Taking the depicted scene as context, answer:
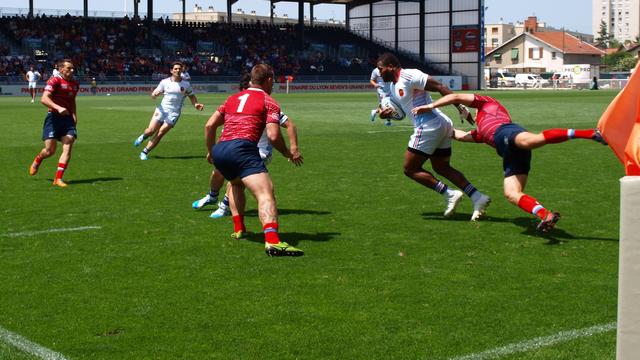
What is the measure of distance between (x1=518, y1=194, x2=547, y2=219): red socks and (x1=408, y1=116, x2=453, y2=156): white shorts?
166 centimetres

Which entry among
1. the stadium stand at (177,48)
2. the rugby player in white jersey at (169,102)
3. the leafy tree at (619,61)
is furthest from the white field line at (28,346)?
the leafy tree at (619,61)

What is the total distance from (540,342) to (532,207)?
3287 millimetres

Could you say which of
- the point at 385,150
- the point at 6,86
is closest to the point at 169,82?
the point at 385,150

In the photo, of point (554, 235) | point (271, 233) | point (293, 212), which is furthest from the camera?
point (293, 212)

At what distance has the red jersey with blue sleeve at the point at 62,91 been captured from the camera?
1305cm

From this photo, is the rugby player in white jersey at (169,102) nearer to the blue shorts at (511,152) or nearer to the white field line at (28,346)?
the blue shorts at (511,152)

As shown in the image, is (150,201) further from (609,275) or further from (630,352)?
(630,352)

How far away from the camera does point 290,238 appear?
8.32 metres

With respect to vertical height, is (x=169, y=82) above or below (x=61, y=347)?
above

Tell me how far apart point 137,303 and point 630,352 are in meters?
3.87

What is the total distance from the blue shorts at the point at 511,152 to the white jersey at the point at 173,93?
389 inches

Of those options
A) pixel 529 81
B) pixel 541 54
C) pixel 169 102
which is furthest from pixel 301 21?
pixel 541 54

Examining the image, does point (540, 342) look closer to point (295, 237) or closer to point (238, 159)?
point (238, 159)

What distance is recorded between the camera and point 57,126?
1323 cm
